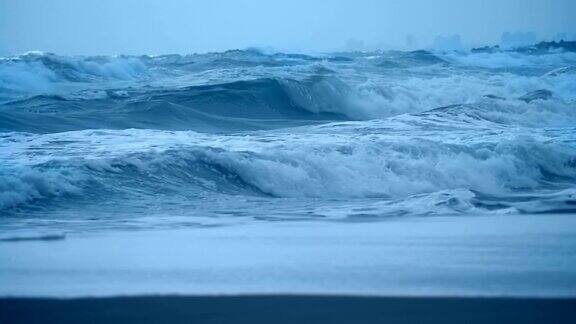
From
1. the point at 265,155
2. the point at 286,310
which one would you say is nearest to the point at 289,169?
the point at 265,155

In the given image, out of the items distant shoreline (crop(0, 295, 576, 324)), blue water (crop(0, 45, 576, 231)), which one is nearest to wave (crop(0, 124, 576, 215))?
blue water (crop(0, 45, 576, 231))

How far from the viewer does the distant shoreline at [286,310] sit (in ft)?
15.7

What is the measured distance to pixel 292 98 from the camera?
21.7m

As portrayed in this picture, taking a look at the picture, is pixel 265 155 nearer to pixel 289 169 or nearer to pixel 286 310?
pixel 289 169

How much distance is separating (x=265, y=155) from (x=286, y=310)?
20.4 ft

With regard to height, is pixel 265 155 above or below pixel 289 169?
→ above

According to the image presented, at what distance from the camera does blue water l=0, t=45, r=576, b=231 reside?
892cm

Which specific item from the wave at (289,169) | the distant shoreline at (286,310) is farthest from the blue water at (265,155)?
the distant shoreline at (286,310)

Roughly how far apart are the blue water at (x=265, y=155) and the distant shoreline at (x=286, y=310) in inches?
109

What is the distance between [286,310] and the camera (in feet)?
16.3

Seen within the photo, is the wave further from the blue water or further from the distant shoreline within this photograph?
the distant shoreline

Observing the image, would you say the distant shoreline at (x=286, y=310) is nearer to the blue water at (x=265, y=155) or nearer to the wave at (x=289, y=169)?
the blue water at (x=265, y=155)

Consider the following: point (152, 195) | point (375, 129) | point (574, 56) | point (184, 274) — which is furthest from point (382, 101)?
point (574, 56)

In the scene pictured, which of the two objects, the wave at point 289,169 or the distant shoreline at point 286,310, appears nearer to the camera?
the distant shoreline at point 286,310
